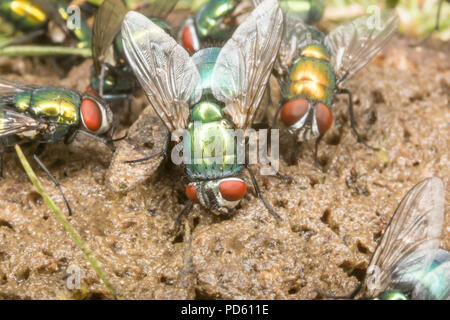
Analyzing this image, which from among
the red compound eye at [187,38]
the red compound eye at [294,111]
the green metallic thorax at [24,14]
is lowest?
the red compound eye at [294,111]

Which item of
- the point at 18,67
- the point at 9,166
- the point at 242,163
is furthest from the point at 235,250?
the point at 18,67

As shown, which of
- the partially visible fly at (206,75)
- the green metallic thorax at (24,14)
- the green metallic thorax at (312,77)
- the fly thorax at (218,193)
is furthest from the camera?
the green metallic thorax at (24,14)

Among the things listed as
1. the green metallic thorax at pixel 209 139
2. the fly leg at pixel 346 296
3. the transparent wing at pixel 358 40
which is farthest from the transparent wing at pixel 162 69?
the fly leg at pixel 346 296

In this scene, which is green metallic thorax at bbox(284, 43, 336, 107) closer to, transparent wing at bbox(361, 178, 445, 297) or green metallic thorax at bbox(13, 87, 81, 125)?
transparent wing at bbox(361, 178, 445, 297)

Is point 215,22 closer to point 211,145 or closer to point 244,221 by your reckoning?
point 211,145

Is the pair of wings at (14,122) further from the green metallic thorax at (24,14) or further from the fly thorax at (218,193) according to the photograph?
the green metallic thorax at (24,14)
